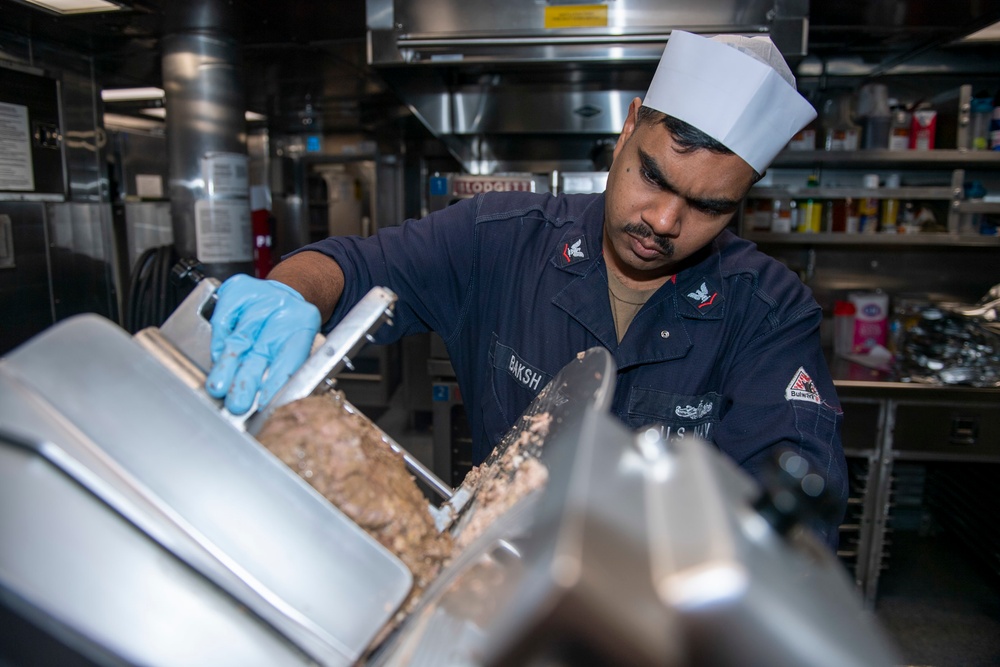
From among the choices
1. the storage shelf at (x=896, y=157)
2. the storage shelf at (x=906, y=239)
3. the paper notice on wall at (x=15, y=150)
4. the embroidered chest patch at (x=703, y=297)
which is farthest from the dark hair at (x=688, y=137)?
the paper notice on wall at (x=15, y=150)

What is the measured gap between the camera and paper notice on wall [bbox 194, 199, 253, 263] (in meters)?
2.34

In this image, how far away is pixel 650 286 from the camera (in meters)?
1.45

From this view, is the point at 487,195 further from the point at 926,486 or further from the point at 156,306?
the point at 926,486

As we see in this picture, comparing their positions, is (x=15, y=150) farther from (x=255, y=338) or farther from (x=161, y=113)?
(x=161, y=113)

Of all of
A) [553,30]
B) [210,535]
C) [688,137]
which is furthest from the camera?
[553,30]

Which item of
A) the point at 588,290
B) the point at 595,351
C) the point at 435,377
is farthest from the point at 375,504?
the point at 435,377

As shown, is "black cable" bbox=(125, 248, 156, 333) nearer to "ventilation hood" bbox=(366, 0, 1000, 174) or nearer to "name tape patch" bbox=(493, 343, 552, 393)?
"ventilation hood" bbox=(366, 0, 1000, 174)

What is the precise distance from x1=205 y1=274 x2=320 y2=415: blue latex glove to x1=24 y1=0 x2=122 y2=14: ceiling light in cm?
182

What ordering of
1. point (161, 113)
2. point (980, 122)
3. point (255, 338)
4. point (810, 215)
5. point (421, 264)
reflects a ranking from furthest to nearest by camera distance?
point (161, 113) < point (810, 215) < point (980, 122) < point (421, 264) < point (255, 338)

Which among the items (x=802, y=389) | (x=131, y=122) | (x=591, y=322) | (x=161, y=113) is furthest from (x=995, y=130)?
(x=131, y=122)

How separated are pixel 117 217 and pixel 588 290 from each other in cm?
247

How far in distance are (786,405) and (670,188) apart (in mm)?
465

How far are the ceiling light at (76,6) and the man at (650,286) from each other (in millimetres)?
1567

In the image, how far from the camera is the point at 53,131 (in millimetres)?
2488
